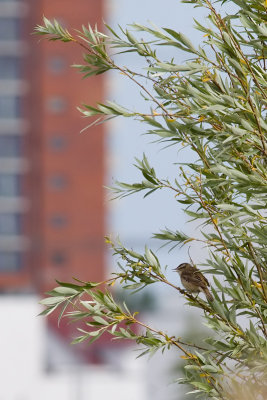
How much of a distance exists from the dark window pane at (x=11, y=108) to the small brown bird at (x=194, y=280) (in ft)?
286

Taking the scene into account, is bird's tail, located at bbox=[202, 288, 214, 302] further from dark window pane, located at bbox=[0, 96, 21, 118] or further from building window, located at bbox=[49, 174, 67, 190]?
dark window pane, located at bbox=[0, 96, 21, 118]

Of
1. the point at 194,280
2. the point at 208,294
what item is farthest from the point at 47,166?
the point at 208,294

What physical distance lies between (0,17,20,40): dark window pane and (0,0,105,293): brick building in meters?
0.08

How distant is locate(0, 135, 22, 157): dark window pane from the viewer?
313 feet

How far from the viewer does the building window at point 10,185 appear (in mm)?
94562

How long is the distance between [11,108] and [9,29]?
640 centimetres

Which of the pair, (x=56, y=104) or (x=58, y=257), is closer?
(x=56, y=104)

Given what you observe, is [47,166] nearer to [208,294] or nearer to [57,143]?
[57,143]

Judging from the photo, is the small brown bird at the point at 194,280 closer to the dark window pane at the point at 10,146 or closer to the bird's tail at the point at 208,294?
the bird's tail at the point at 208,294

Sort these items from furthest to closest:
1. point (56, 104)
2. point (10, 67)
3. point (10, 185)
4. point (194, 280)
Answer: point (10, 67)
point (10, 185)
point (56, 104)
point (194, 280)

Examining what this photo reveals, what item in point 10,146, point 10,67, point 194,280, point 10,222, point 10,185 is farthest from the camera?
point 10,67

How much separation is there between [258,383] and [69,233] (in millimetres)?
85635

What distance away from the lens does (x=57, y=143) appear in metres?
94.1

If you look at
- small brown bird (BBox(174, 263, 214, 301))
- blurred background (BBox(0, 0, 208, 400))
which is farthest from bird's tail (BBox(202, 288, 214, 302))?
blurred background (BBox(0, 0, 208, 400))
